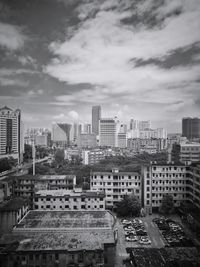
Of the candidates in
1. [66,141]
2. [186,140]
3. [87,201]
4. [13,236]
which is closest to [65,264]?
[13,236]

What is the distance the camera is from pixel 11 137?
12.2 m

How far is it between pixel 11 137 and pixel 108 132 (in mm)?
9303

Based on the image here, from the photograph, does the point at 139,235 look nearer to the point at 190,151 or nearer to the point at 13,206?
the point at 13,206

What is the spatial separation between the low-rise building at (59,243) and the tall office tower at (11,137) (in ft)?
26.7

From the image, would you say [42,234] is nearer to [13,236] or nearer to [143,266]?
[13,236]

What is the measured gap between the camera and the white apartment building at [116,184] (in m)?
6.36

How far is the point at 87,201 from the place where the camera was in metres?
5.30

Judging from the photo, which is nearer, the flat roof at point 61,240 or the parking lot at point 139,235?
the flat roof at point 61,240

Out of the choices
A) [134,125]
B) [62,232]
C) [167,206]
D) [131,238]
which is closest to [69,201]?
[131,238]

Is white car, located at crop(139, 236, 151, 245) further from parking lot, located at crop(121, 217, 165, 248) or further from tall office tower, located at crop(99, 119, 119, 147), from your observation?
tall office tower, located at crop(99, 119, 119, 147)

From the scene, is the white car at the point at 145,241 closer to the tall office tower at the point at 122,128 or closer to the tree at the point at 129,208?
the tree at the point at 129,208

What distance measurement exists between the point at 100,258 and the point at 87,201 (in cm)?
226

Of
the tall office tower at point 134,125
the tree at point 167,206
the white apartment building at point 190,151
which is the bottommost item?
the tree at point 167,206

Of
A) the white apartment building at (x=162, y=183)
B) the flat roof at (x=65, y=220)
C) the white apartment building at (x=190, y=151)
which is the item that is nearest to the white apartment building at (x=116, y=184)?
the white apartment building at (x=162, y=183)
